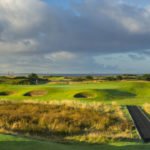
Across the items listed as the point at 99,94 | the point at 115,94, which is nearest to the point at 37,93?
the point at 99,94

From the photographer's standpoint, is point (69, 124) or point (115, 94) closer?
point (69, 124)

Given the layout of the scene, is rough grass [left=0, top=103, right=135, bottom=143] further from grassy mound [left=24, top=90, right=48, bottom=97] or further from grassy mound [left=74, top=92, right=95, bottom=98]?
grassy mound [left=24, top=90, right=48, bottom=97]

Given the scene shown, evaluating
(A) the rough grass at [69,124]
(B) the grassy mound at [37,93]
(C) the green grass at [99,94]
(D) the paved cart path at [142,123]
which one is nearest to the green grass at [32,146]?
(A) the rough grass at [69,124]

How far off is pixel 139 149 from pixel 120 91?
165ft

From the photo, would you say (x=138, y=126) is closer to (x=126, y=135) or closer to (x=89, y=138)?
(x=126, y=135)

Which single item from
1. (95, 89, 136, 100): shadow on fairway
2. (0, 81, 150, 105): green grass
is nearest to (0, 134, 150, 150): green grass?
(0, 81, 150, 105): green grass

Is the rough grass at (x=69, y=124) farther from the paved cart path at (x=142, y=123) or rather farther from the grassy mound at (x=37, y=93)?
the grassy mound at (x=37, y=93)

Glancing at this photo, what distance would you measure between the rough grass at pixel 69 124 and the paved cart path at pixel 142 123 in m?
0.82

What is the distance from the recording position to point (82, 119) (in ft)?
120

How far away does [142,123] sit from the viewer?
3541cm

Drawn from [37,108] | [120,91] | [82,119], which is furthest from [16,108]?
[120,91]

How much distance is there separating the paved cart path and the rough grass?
2.68 ft

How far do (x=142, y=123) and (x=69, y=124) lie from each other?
6329 millimetres

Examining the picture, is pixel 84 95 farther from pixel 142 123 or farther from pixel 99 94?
pixel 142 123
